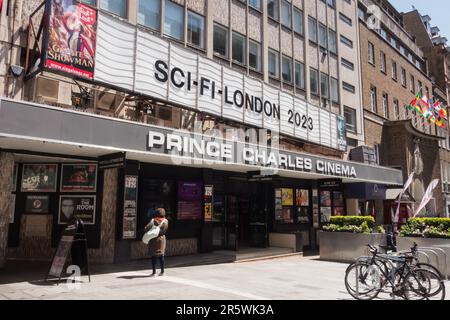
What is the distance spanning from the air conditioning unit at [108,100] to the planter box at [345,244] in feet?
27.4

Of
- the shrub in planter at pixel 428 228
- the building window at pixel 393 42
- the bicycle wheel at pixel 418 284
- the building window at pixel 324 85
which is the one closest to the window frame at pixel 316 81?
the building window at pixel 324 85

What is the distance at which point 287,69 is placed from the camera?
67.0 ft

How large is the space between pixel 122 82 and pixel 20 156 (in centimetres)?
346

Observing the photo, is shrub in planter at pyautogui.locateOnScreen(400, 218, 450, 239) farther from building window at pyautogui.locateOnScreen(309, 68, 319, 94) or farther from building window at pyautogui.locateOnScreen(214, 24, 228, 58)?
building window at pyautogui.locateOnScreen(309, 68, 319, 94)

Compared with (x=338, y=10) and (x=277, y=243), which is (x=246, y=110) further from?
(x=338, y=10)

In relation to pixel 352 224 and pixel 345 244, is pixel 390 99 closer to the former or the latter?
pixel 352 224

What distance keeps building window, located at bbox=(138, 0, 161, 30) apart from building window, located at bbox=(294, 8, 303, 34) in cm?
943

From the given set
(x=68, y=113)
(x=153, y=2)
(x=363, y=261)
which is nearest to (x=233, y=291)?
(x=363, y=261)

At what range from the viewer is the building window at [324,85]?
74.6ft

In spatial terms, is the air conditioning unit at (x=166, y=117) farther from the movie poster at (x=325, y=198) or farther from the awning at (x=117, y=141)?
the movie poster at (x=325, y=198)

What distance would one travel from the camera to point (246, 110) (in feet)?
51.9

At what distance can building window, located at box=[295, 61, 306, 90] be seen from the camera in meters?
20.9

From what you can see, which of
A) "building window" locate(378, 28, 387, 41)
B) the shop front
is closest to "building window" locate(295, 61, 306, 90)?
the shop front

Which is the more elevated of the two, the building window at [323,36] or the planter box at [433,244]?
the building window at [323,36]
